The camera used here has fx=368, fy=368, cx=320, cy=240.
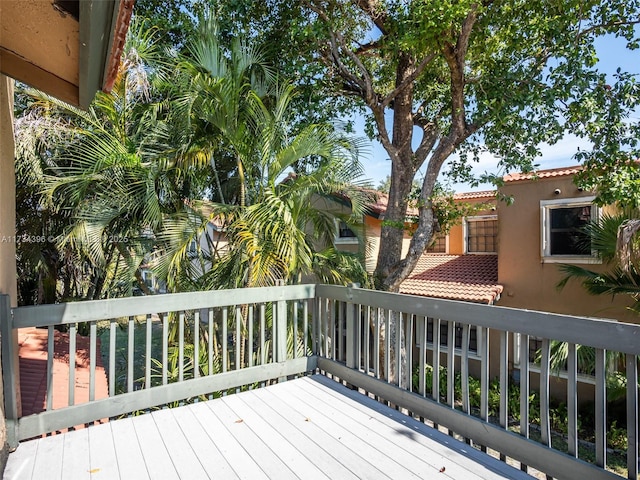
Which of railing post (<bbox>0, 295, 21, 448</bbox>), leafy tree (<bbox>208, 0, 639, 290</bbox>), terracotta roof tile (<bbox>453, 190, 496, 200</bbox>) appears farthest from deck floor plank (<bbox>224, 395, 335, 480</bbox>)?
terracotta roof tile (<bbox>453, 190, 496, 200</bbox>)

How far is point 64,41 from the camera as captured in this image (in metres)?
1.97

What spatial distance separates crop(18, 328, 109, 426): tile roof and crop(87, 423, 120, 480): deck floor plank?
46 centimetres

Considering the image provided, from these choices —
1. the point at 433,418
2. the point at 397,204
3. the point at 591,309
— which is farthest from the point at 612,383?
the point at 433,418

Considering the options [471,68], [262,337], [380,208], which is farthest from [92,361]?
[380,208]

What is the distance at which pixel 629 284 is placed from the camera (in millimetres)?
5719

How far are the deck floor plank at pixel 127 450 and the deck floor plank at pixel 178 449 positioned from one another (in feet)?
0.53

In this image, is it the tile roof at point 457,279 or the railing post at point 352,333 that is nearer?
the railing post at point 352,333

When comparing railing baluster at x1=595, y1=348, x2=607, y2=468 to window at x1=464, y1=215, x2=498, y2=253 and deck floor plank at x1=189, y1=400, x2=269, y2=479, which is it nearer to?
deck floor plank at x1=189, y1=400, x2=269, y2=479

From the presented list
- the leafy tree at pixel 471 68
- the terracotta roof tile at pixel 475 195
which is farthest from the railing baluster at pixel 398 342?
the terracotta roof tile at pixel 475 195

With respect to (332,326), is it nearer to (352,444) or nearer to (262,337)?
(262,337)

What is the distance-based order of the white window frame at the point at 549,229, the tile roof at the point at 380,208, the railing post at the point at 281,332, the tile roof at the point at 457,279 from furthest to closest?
the tile roof at the point at 457,279 → the white window frame at the point at 549,229 → the tile roof at the point at 380,208 → the railing post at the point at 281,332

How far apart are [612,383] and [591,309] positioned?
3495mm

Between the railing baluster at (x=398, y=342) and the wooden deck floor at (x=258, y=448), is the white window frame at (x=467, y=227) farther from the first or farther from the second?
the wooden deck floor at (x=258, y=448)

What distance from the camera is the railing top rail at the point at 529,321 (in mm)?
1749
